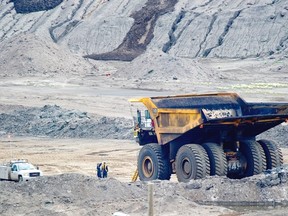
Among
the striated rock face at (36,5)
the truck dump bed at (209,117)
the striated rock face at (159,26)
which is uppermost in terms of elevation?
the striated rock face at (36,5)

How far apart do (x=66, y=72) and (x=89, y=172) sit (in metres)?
50.3

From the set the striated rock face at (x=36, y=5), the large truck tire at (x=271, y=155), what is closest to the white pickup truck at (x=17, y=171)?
the large truck tire at (x=271, y=155)

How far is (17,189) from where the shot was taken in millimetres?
18719

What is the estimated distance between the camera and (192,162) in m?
20.2

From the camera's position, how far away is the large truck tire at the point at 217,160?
20219mm

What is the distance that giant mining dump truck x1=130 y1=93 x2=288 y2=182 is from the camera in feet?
66.4

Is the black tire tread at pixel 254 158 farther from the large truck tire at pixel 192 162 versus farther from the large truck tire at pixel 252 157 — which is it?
the large truck tire at pixel 192 162

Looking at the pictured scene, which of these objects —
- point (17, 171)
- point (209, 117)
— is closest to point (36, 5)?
point (17, 171)

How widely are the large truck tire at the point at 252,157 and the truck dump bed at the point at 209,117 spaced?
33 cm

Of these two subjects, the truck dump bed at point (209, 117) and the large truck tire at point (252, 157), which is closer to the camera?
the truck dump bed at point (209, 117)

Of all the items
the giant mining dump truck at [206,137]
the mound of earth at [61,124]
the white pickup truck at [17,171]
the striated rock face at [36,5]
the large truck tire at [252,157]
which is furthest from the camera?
the striated rock face at [36,5]

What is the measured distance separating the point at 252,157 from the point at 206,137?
54.1 inches

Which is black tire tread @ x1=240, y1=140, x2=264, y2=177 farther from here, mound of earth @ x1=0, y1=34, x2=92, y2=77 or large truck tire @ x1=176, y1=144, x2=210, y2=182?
mound of earth @ x1=0, y1=34, x2=92, y2=77

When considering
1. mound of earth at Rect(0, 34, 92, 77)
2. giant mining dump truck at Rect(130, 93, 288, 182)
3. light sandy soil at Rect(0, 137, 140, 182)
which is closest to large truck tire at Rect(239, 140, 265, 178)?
giant mining dump truck at Rect(130, 93, 288, 182)
